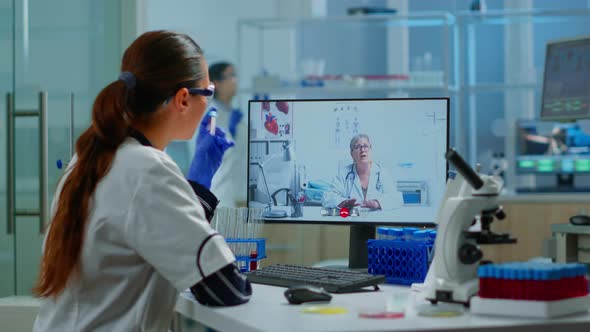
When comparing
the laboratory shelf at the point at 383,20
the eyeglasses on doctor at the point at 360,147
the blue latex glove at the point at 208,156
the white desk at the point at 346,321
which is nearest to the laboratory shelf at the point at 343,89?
the laboratory shelf at the point at 383,20

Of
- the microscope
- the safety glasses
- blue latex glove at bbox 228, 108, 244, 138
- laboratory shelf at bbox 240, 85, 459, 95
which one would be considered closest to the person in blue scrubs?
blue latex glove at bbox 228, 108, 244, 138

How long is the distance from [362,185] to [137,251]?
741 millimetres

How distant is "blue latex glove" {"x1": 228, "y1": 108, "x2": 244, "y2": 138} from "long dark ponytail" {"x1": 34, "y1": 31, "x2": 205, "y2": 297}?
3238 mm

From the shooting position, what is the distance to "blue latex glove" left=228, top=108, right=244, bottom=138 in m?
5.08

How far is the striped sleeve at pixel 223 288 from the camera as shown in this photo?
5.31 ft

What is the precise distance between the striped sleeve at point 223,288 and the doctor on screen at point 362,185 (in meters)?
0.58

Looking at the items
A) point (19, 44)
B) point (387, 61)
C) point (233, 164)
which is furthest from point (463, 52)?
point (19, 44)

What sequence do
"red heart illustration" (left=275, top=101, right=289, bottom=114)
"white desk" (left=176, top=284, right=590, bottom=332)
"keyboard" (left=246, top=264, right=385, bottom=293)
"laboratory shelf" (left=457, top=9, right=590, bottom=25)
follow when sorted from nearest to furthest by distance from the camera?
"white desk" (left=176, top=284, right=590, bottom=332), "keyboard" (left=246, top=264, right=385, bottom=293), "red heart illustration" (left=275, top=101, right=289, bottom=114), "laboratory shelf" (left=457, top=9, right=590, bottom=25)

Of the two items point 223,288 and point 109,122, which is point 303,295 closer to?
point 223,288

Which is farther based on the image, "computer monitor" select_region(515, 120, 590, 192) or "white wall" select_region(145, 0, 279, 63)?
"white wall" select_region(145, 0, 279, 63)

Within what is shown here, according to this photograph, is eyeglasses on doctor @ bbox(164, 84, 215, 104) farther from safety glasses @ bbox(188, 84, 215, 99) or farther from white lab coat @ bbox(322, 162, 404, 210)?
white lab coat @ bbox(322, 162, 404, 210)

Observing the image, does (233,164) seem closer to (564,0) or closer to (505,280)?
(564,0)

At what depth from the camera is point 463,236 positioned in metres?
1.68

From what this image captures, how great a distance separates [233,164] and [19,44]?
2143 millimetres
